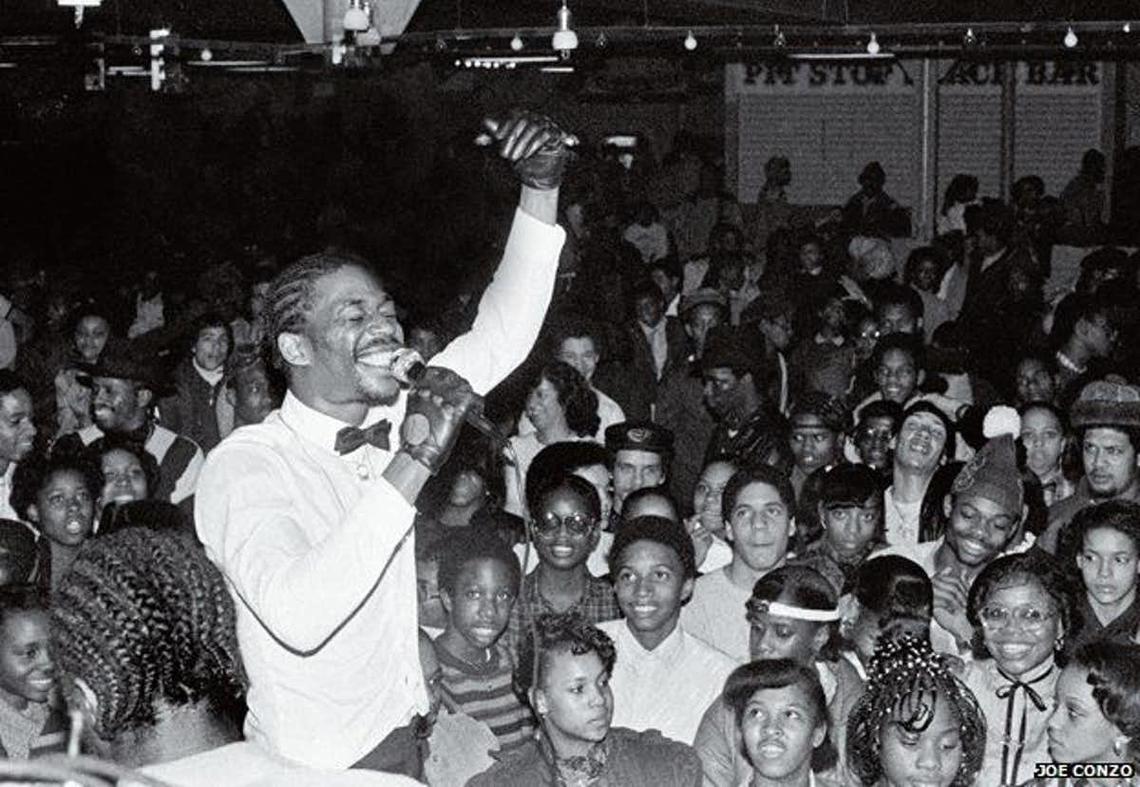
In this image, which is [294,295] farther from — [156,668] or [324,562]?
[156,668]

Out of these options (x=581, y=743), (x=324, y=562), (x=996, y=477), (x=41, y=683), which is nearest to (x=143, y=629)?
(x=324, y=562)

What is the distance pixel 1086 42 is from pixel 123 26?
6.40 meters

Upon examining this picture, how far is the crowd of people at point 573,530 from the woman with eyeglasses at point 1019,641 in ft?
0.04

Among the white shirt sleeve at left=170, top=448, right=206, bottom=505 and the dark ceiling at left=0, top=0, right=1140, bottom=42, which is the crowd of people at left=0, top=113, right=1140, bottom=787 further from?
the dark ceiling at left=0, top=0, right=1140, bottom=42

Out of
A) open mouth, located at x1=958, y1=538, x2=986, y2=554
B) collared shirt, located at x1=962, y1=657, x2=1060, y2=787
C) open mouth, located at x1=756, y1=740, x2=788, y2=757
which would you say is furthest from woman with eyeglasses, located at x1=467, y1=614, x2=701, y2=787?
open mouth, located at x1=958, y1=538, x2=986, y2=554

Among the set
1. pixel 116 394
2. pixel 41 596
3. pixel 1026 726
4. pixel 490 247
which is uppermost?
pixel 490 247

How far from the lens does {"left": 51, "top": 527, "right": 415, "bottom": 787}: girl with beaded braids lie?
2.38 meters

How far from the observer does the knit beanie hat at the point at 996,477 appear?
6426 millimetres

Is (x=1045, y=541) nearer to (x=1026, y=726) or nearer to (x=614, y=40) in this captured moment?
(x=1026, y=726)

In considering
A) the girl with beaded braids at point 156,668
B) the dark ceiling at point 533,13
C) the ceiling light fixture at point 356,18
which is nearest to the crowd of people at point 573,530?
the girl with beaded braids at point 156,668

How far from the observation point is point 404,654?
340 centimetres

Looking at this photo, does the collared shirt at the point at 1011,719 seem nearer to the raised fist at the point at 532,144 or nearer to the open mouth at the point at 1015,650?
the open mouth at the point at 1015,650

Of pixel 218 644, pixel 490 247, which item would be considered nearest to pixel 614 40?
pixel 490 247

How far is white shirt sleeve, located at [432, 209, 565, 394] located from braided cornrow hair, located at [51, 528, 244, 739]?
1157mm
